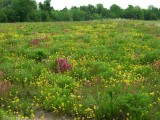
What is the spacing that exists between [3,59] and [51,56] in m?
2.20

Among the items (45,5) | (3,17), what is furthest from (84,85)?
(45,5)

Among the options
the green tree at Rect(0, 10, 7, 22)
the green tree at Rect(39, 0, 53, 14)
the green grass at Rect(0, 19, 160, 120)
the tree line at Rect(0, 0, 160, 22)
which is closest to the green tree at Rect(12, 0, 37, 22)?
the tree line at Rect(0, 0, 160, 22)

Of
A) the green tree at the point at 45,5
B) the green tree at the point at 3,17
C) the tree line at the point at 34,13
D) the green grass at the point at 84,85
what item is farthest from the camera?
the green tree at the point at 45,5

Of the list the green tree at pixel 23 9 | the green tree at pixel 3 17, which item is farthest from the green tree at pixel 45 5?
the green tree at pixel 3 17

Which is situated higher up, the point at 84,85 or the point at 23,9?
the point at 23,9

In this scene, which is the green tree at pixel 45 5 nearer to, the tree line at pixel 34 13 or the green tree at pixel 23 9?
the tree line at pixel 34 13

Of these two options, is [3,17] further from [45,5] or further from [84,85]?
[84,85]

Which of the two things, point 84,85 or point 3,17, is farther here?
point 3,17

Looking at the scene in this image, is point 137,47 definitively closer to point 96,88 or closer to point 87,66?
point 87,66

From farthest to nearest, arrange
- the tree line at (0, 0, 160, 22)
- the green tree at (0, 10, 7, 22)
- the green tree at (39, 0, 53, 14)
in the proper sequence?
1. the green tree at (39, 0, 53, 14)
2. the tree line at (0, 0, 160, 22)
3. the green tree at (0, 10, 7, 22)

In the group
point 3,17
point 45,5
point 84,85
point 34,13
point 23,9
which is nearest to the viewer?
point 84,85

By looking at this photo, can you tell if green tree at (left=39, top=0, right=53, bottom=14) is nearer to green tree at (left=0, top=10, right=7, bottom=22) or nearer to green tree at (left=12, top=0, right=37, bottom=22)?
green tree at (left=12, top=0, right=37, bottom=22)

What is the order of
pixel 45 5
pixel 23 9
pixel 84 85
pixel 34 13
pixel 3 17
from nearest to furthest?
1. pixel 84 85
2. pixel 3 17
3. pixel 23 9
4. pixel 34 13
5. pixel 45 5

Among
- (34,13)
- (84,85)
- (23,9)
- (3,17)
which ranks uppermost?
(23,9)
